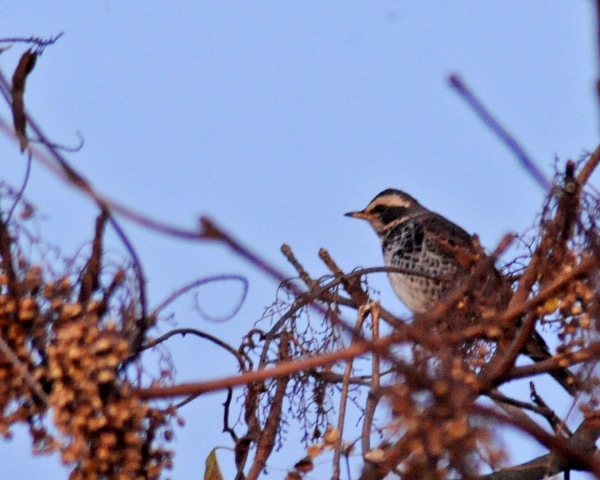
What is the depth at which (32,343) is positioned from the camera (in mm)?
3004

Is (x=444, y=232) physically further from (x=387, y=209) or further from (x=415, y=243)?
(x=387, y=209)

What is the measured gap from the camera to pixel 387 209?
9.08m

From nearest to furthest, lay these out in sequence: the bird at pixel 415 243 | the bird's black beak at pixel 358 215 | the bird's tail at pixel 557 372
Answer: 1. the bird's tail at pixel 557 372
2. the bird at pixel 415 243
3. the bird's black beak at pixel 358 215

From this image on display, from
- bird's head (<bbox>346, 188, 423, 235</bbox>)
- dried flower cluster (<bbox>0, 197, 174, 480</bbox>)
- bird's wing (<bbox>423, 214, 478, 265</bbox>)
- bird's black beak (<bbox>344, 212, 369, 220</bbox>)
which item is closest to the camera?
dried flower cluster (<bbox>0, 197, 174, 480</bbox>)

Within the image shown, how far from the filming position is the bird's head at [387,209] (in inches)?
352

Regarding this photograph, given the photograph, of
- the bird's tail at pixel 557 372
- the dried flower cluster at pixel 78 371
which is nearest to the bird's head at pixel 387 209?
the bird's tail at pixel 557 372

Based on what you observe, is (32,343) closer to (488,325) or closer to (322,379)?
(488,325)

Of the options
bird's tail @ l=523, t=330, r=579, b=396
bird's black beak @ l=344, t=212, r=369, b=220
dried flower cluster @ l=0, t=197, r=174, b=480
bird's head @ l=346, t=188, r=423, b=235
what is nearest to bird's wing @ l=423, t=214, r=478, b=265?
bird's head @ l=346, t=188, r=423, b=235

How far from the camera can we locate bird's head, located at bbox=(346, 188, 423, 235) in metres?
8.95

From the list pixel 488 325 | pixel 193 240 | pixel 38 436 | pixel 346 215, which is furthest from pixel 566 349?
pixel 346 215

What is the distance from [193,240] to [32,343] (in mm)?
1427

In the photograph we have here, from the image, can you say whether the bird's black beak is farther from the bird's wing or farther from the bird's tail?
the bird's tail

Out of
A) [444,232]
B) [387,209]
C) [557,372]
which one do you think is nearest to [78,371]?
[557,372]

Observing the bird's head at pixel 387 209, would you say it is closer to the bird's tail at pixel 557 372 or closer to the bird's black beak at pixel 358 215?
the bird's black beak at pixel 358 215
